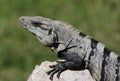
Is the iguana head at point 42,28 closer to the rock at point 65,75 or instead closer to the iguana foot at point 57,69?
the iguana foot at point 57,69

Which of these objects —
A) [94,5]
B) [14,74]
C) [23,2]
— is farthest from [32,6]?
[14,74]

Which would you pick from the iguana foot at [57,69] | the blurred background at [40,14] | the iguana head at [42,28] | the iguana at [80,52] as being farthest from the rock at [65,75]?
the blurred background at [40,14]

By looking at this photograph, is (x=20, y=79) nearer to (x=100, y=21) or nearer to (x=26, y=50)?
(x=26, y=50)

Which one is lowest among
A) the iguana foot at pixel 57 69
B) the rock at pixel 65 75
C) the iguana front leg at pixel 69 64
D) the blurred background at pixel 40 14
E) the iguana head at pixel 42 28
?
the blurred background at pixel 40 14

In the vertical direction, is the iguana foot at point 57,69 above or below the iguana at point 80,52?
below

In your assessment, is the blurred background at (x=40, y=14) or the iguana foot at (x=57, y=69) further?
the blurred background at (x=40, y=14)

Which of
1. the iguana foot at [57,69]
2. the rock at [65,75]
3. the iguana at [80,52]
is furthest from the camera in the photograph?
the rock at [65,75]

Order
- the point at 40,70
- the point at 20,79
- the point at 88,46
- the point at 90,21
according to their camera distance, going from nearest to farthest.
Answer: the point at 88,46 → the point at 40,70 → the point at 20,79 → the point at 90,21

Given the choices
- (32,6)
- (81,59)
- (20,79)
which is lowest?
(20,79)

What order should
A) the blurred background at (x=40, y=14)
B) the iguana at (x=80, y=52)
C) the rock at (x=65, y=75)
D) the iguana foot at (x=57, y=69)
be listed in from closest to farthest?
the iguana at (x=80, y=52)
the iguana foot at (x=57, y=69)
the rock at (x=65, y=75)
the blurred background at (x=40, y=14)
